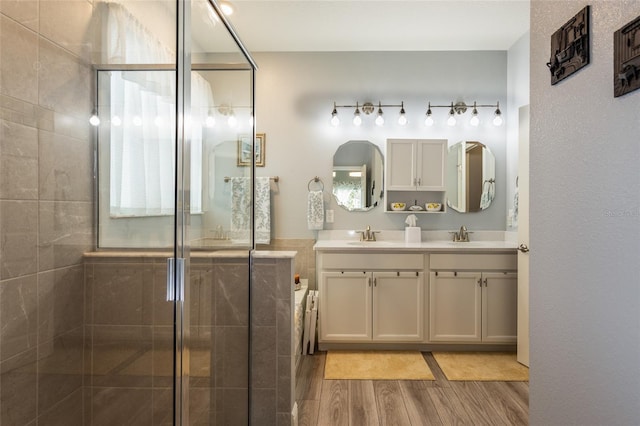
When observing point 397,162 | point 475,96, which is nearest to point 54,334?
point 397,162

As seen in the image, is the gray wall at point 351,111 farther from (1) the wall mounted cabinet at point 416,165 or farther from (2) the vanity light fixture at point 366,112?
(1) the wall mounted cabinet at point 416,165

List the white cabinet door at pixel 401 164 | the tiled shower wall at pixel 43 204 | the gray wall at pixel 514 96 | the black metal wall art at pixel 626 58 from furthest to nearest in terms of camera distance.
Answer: the white cabinet door at pixel 401 164
the gray wall at pixel 514 96
the tiled shower wall at pixel 43 204
the black metal wall art at pixel 626 58

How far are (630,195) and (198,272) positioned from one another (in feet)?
4.17

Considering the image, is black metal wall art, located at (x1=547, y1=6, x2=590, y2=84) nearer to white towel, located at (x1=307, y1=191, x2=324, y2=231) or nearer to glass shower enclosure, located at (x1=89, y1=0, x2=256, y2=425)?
glass shower enclosure, located at (x1=89, y1=0, x2=256, y2=425)

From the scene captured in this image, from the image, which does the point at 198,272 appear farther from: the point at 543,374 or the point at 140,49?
the point at 543,374

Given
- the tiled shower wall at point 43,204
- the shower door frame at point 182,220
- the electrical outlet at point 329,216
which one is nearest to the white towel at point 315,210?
the electrical outlet at point 329,216

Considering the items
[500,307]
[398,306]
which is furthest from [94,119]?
[500,307]

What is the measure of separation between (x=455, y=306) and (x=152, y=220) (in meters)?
2.55

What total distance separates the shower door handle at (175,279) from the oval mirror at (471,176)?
2.85 meters

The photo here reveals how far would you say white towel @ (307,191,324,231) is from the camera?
3.30m

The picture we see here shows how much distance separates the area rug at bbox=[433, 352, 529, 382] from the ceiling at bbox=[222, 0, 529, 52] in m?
2.75

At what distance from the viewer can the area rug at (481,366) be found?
2.46 metres

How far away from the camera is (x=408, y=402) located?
2137 millimetres

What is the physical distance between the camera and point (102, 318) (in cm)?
103
